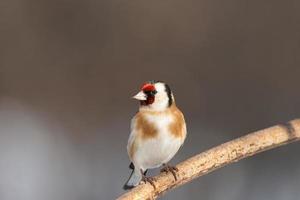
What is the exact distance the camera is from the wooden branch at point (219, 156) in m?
1.09

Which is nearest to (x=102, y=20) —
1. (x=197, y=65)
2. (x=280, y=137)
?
(x=197, y=65)

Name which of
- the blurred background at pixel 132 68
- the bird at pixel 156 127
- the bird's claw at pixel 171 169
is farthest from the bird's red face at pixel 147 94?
the blurred background at pixel 132 68

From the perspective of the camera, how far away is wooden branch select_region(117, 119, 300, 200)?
109 cm

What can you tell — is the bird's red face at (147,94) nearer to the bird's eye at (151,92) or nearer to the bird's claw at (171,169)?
the bird's eye at (151,92)

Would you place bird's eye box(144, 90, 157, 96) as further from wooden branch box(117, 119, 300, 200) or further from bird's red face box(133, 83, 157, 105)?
wooden branch box(117, 119, 300, 200)

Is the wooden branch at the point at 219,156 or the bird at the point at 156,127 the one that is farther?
the bird at the point at 156,127

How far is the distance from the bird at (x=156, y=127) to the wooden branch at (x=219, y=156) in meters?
0.10

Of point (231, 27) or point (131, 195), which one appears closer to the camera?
point (131, 195)

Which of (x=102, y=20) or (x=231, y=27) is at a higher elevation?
(x=102, y=20)

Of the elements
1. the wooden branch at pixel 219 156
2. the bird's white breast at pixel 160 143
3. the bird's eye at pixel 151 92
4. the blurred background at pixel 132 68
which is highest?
the blurred background at pixel 132 68

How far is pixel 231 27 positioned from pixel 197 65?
7.0 inches

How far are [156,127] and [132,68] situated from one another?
1086 mm

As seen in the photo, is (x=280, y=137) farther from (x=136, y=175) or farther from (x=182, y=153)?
(x=182, y=153)

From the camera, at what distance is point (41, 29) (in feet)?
7.59
